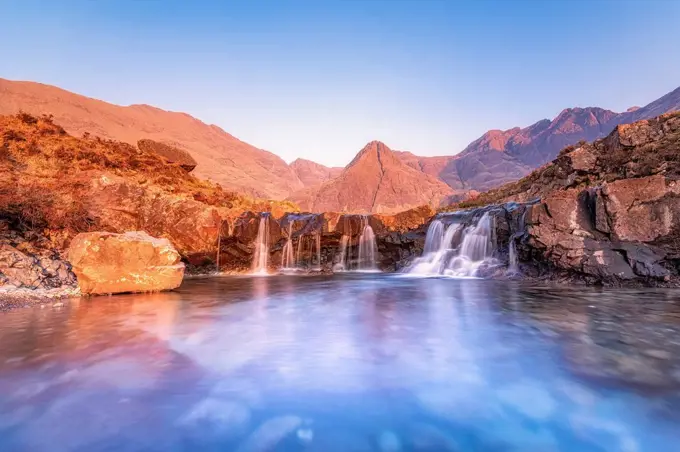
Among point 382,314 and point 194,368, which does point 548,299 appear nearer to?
point 382,314

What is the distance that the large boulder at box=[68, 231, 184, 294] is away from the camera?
8.05 metres

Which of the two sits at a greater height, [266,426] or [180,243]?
[180,243]

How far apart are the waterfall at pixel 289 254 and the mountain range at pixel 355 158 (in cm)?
5186

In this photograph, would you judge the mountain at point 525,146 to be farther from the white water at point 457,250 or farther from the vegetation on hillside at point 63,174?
the vegetation on hillside at point 63,174

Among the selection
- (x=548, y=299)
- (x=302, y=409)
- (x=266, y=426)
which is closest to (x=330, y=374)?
(x=302, y=409)

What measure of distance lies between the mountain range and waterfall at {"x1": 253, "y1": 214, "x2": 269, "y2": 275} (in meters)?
51.4

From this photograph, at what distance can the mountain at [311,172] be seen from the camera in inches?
6038

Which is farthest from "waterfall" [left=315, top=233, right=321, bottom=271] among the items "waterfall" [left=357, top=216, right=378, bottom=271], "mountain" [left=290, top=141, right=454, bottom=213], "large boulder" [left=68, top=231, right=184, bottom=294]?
"mountain" [left=290, top=141, right=454, bottom=213]

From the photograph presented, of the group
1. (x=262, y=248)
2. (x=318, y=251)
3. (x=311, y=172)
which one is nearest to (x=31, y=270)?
(x=262, y=248)

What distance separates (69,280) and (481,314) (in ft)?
34.9

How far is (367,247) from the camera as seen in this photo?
62.1ft

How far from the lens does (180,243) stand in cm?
1566

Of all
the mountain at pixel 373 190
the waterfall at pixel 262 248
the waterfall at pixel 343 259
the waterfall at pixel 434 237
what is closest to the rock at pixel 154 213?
the waterfall at pixel 262 248

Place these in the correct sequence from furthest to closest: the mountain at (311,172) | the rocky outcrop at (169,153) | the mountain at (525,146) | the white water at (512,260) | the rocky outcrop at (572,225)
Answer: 1. the mountain at (311,172)
2. the mountain at (525,146)
3. the rocky outcrop at (169,153)
4. the white water at (512,260)
5. the rocky outcrop at (572,225)
